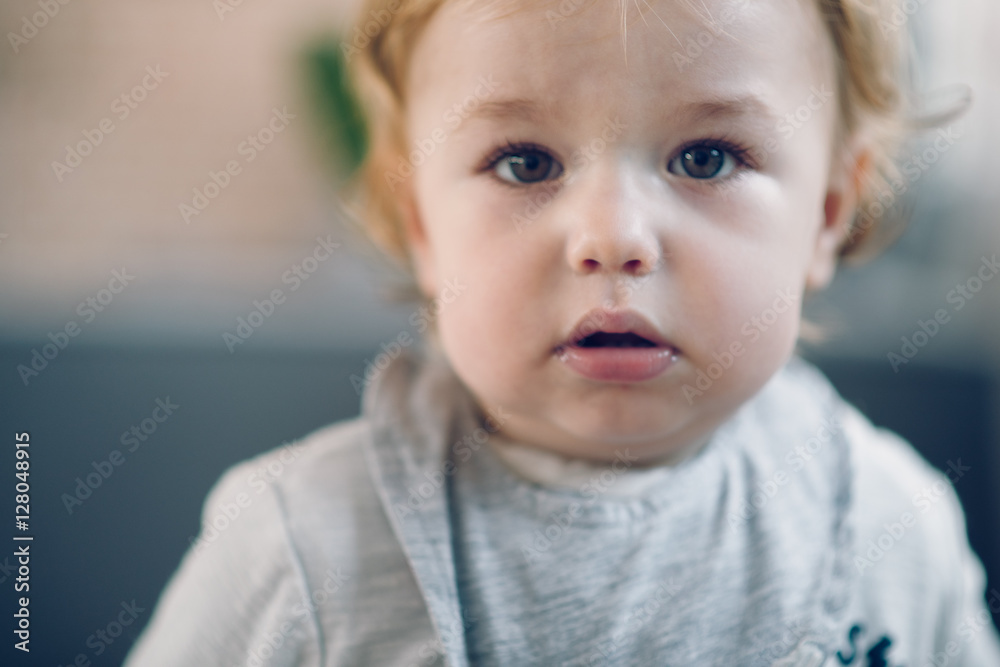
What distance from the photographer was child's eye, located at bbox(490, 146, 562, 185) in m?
0.47

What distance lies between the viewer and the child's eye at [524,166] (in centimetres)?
47

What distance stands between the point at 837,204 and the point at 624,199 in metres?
0.24

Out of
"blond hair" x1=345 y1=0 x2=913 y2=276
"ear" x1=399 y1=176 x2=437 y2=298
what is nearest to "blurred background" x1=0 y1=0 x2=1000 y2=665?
"blond hair" x1=345 y1=0 x2=913 y2=276

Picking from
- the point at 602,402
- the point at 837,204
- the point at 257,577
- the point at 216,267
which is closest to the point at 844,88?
the point at 837,204

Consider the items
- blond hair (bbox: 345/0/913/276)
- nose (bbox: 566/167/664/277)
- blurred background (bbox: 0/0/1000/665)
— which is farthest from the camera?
blurred background (bbox: 0/0/1000/665)

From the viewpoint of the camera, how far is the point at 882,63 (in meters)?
0.58

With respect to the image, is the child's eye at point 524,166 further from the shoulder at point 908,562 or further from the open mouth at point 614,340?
the shoulder at point 908,562

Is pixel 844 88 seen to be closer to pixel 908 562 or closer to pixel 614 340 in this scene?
pixel 614 340

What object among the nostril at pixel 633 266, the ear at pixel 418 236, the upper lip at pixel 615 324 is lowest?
the upper lip at pixel 615 324

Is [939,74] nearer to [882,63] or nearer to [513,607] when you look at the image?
[882,63]

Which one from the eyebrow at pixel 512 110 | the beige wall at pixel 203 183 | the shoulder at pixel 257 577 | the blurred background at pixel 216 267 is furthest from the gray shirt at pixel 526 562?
the beige wall at pixel 203 183

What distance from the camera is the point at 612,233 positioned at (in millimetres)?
420

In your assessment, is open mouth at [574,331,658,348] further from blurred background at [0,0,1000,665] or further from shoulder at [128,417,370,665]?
blurred background at [0,0,1000,665]

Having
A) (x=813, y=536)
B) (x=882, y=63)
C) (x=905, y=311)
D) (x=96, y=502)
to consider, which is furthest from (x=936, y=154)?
(x=96, y=502)
